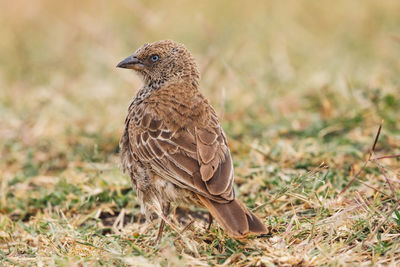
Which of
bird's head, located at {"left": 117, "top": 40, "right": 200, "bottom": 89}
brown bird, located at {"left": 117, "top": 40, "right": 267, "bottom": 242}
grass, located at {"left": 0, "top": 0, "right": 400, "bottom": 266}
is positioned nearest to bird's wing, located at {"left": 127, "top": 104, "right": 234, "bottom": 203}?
brown bird, located at {"left": 117, "top": 40, "right": 267, "bottom": 242}

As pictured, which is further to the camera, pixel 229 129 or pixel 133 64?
pixel 229 129

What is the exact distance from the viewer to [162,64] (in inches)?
194

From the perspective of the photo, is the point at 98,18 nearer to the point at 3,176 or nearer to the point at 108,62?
the point at 108,62

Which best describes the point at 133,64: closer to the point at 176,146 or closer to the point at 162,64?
the point at 162,64

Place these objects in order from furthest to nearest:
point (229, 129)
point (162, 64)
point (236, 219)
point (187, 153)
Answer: point (229, 129)
point (162, 64)
point (187, 153)
point (236, 219)

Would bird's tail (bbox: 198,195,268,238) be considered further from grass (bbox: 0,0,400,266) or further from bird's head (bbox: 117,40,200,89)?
bird's head (bbox: 117,40,200,89)

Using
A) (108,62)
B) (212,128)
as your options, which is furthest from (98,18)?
(212,128)

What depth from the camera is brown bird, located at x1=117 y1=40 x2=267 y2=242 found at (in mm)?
3584

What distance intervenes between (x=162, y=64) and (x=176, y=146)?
1.14 meters

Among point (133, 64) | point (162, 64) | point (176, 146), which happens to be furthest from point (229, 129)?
point (176, 146)

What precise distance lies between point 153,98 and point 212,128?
0.62 meters

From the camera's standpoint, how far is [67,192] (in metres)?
4.96

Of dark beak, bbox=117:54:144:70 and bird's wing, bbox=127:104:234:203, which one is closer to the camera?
bird's wing, bbox=127:104:234:203

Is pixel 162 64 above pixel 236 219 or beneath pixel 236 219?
above
